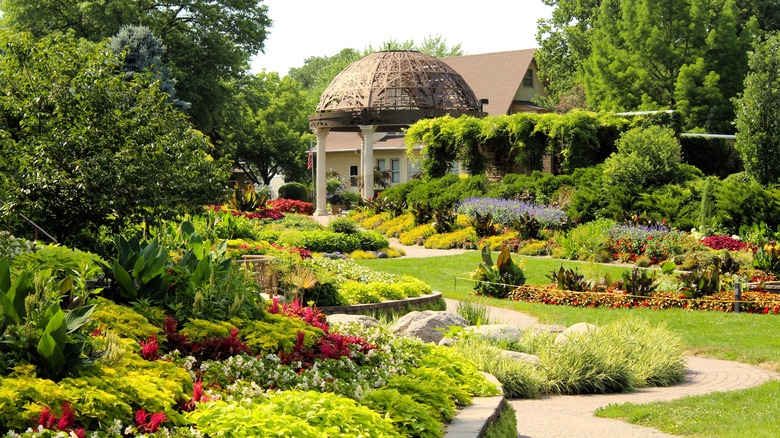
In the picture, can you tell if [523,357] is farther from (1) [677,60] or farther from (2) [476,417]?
(1) [677,60]

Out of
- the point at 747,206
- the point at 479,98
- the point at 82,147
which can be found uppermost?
the point at 479,98

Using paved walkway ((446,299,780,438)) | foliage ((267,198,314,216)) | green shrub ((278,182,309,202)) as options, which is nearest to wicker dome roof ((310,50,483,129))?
foliage ((267,198,314,216))

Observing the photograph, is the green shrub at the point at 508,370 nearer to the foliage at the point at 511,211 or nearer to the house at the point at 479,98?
the foliage at the point at 511,211

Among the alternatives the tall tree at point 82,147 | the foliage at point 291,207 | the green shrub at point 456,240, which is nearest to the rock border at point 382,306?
the tall tree at point 82,147

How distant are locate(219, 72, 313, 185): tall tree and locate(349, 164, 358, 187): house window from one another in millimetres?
3486

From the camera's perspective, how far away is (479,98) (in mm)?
50125

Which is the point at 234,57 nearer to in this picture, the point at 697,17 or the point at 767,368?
the point at 697,17

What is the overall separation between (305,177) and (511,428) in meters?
52.5

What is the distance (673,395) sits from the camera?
30.8ft

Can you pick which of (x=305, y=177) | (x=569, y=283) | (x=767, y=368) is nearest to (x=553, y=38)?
(x=305, y=177)

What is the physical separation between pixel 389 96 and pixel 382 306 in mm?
24239

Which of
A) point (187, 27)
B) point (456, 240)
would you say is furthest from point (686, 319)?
point (187, 27)

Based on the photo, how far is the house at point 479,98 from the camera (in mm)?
50000

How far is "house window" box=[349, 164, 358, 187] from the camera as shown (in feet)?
177
